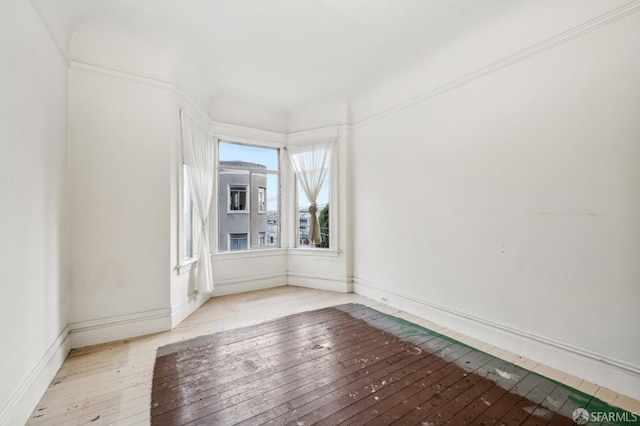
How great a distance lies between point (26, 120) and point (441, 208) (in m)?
3.77

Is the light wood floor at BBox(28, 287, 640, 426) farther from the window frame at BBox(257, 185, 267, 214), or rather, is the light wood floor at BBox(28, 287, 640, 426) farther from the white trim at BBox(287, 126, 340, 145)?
the white trim at BBox(287, 126, 340, 145)

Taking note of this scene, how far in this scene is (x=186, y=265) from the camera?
357cm

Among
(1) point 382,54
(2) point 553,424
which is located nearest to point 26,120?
(1) point 382,54

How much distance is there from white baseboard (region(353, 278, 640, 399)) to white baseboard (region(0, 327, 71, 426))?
362 centimetres

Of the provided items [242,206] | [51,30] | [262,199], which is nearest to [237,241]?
[242,206]

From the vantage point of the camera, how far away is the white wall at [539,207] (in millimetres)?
2037

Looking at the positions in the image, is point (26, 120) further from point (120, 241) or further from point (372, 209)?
point (372, 209)

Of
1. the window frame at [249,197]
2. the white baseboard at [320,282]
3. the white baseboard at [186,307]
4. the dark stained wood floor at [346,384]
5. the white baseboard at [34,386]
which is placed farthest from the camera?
the white baseboard at [320,282]

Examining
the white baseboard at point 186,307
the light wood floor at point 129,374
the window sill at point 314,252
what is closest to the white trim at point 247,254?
the window sill at point 314,252

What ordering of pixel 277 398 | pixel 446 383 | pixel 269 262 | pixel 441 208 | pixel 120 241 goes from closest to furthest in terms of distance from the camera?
pixel 277 398, pixel 446 383, pixel 120 241, pixel 441 208, pixel 269 262

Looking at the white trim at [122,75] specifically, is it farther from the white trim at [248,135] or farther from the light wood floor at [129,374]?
the light wood floor at [129,374]

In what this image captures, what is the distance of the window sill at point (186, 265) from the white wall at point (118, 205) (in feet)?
0.84

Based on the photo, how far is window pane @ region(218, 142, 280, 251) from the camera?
4629mm

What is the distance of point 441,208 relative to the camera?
3273 millimetres
